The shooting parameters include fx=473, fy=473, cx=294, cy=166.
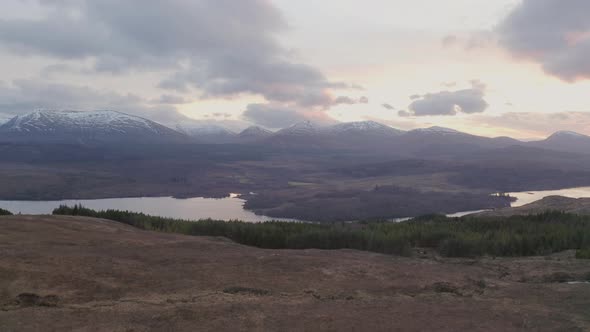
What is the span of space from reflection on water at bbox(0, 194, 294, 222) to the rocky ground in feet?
216

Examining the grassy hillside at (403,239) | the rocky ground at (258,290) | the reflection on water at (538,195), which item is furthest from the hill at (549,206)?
the reflection on water at (538,195)

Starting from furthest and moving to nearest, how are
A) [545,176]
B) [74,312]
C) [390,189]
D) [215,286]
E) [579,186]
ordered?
[545,176] → [579,186] → [390,189] → [215,286] → [74,312]

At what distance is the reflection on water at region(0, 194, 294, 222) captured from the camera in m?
84.0

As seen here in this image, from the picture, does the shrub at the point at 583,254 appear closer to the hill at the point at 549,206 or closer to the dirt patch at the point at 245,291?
the dirt patch at the point at 245,291

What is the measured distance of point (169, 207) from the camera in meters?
98.4

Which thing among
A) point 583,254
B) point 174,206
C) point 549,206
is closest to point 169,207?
point 174,206

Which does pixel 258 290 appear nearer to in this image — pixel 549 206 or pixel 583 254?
pixel 583 254

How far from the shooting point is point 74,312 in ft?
26.3

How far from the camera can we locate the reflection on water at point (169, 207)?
84.0 meters

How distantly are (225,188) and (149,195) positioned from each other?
83.7 ft

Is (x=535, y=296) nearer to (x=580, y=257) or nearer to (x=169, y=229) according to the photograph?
(x=580, y=257)

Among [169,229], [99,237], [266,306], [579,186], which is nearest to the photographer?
[266,306]

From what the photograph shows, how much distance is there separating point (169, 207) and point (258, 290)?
303 ft

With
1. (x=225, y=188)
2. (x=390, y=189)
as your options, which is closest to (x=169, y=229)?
(x=390, y=189)
